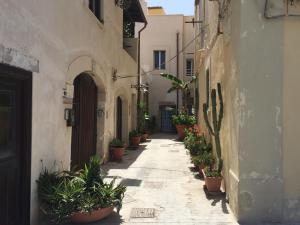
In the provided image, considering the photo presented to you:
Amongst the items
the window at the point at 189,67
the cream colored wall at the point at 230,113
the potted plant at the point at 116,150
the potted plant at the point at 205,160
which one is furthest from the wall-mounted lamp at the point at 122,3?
the window at the point at 189,67

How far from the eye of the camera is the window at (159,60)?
27016 mm

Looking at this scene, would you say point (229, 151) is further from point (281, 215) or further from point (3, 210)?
point (3, 210)

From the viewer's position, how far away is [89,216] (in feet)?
19.6

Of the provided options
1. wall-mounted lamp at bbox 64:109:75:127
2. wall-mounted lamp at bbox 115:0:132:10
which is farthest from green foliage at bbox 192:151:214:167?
wall-mounted lamp at bbox 115:0:132:10

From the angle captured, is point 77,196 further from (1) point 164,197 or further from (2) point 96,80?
(2) point 96,80

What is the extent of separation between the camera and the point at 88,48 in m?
9.38

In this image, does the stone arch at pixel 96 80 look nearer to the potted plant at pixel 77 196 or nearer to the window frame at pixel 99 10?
the window frame at pixel 99 10

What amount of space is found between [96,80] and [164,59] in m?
16.7

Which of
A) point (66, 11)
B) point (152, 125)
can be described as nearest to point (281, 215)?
point (66, 11)

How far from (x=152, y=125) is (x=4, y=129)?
67.6 ft

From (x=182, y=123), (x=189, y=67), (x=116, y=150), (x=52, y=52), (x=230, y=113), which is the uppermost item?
(x=189, y=67)

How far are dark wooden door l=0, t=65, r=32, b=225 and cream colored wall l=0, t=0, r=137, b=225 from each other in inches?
8.2

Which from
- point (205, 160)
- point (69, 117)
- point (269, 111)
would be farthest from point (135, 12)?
point (269, 111)

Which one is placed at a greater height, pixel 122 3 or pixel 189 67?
pixel 122 3
